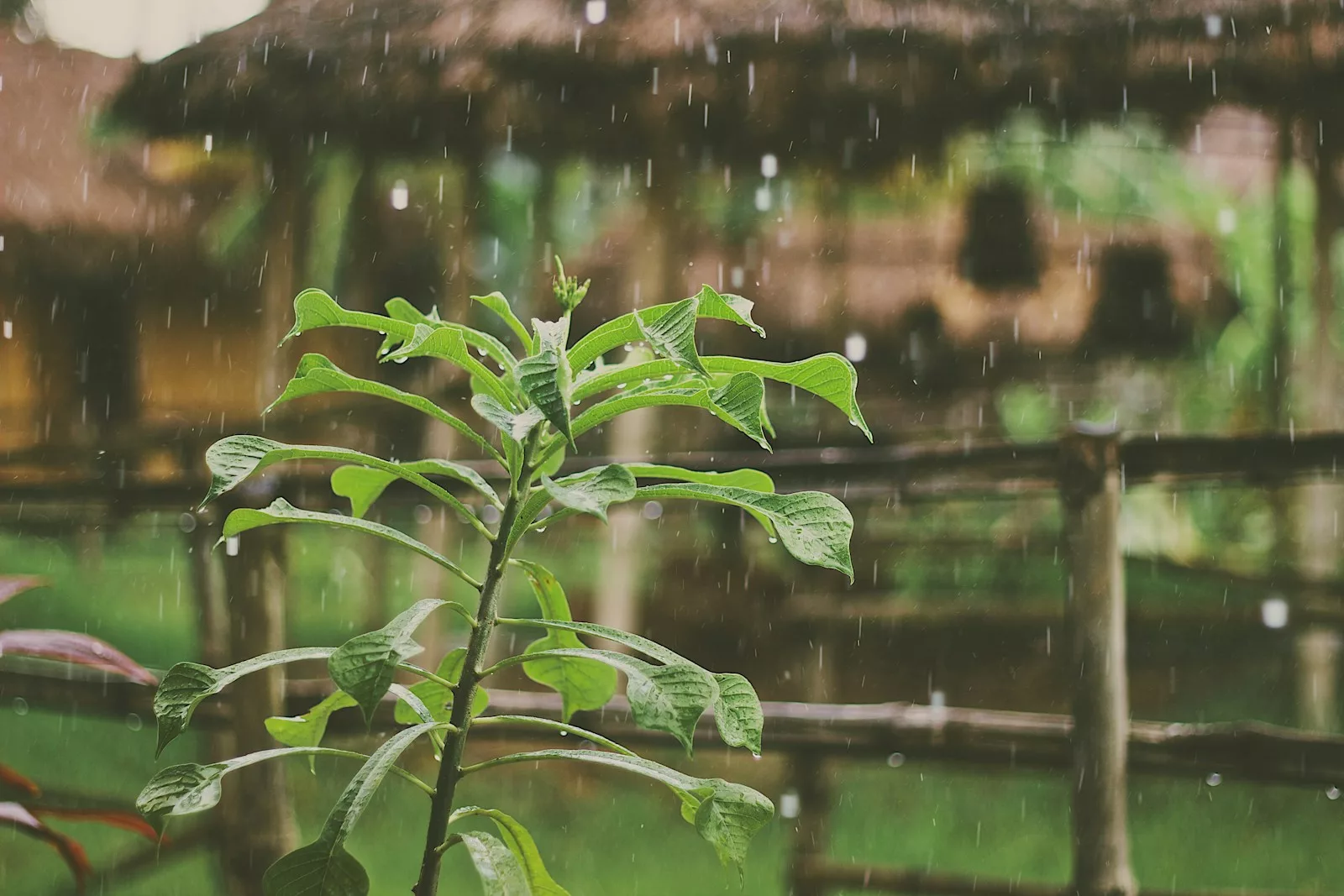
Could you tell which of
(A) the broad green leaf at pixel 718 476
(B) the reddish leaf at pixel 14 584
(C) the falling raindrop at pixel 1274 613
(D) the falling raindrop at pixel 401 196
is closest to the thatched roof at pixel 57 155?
(D) the falling raindrop at pixel 401 196

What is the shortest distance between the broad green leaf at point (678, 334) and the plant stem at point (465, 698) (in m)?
0.12

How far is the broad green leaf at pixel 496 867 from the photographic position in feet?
1.80

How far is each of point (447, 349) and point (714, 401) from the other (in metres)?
0.15

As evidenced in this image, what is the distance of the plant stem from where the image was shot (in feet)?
1.98

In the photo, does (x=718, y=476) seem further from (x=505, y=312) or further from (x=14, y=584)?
(x=14, y=584)

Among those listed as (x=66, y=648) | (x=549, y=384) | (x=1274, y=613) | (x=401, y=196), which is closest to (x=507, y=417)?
(x=549, y=384)

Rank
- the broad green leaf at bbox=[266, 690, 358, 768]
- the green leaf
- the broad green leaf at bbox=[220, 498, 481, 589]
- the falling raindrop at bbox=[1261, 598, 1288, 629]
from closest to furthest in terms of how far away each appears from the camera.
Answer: the green leaf → the broad green leaf at bbox=[220, 498, 481, 589] → the broad green leaf at bbox=[266, 690, 358, 768] → the falling raindrop at bbox=[1261, 598, 1288, 629]

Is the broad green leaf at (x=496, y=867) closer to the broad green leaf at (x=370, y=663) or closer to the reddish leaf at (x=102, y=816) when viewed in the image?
the broad green leaf at (x=370, y=663)

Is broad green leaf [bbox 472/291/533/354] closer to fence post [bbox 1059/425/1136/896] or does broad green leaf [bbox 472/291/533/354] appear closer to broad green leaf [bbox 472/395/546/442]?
broad green leaf [bbox 472/395/546/442]

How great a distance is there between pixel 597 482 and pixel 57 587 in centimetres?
501

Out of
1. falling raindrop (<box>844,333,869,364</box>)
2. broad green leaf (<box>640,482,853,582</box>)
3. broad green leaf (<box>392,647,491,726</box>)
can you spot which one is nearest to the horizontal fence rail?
broad green leaf (<box>392,647,491,726</box>)

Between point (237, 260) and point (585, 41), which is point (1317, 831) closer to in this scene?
point (585, 41)

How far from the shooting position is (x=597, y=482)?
1.74ft

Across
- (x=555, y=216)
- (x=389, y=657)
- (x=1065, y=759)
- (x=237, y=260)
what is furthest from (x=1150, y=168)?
(x=389, y=657)
